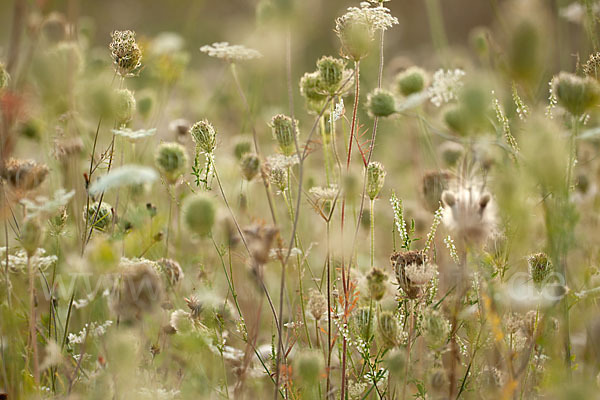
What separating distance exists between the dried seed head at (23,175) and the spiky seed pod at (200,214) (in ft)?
0.90

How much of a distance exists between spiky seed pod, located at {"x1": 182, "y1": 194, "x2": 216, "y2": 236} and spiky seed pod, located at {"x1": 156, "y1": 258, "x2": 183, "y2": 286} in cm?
22

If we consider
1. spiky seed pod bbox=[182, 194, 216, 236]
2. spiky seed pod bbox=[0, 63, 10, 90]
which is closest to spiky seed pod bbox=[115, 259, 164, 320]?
spiky seed pod bbox=[182, 194, 216, 236]

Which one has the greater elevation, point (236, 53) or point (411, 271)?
point (236, 53)

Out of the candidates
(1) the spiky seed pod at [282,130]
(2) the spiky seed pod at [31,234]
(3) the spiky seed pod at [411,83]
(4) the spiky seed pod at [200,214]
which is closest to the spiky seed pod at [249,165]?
(4) the spiky seed pod at [200,214]

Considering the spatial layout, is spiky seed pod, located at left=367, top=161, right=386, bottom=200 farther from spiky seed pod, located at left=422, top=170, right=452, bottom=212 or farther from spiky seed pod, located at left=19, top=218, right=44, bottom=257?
spiky seed pod, located at left=19, top=218, right=44, bottom=257

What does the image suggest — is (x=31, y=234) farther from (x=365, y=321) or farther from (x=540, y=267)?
(x=540, y=267)

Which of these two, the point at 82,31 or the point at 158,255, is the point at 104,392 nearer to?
the point at 158,255

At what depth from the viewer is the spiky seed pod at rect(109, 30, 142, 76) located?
3.17 ft

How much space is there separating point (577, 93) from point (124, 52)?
0.73m

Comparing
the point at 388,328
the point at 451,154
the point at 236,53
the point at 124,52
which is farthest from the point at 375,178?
the point at 451,154

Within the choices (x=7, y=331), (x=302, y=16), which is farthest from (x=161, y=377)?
(x=302, y=16)

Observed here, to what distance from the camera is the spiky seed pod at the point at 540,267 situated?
915 millimetres

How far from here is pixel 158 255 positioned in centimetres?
134

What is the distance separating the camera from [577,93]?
786mm
